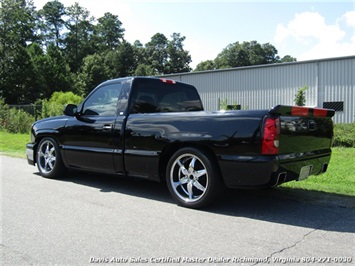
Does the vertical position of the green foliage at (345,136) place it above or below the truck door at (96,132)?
below

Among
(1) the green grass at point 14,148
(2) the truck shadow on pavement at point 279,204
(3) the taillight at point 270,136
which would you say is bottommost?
(2) the truck shadow on pavement at point 279,204

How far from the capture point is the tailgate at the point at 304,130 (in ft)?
14.1

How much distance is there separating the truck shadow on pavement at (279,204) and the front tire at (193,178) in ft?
0.65

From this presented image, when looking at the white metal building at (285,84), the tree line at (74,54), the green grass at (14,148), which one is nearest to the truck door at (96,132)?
the green grass at (14,148)

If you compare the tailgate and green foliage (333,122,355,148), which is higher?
the tailgate

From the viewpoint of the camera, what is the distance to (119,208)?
4902mm

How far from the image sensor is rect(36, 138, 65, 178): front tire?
267 inches

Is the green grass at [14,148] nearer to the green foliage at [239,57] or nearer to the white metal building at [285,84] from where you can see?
the white metal building at [285,84]

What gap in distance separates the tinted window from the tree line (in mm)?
39775

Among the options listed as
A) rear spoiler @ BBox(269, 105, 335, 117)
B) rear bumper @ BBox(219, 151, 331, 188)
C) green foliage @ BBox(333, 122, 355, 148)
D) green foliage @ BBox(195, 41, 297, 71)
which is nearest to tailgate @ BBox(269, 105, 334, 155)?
rear spoiler @ BBox(269, 105, 335, 117)

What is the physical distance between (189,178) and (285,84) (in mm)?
18228

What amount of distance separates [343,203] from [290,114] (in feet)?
5.63

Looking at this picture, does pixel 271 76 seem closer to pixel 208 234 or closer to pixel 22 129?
pixel 22 129

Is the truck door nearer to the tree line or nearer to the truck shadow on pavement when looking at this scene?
the truck shadow on pavement
